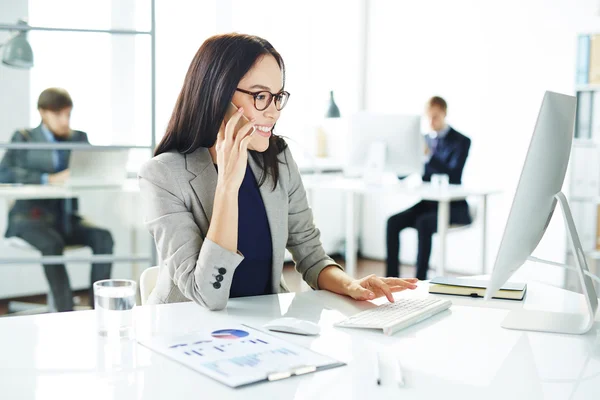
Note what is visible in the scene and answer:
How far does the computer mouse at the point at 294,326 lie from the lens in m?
1.38

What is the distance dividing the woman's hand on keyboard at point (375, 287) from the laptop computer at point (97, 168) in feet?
6.35

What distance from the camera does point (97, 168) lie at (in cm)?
338

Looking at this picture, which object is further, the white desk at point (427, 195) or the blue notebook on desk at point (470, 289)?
the white desk at point (427, 195)

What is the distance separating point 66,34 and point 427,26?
11.2ft

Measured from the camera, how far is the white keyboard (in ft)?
4.75

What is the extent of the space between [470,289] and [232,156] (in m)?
0.67

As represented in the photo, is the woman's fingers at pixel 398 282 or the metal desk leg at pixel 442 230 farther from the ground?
the woman's fingers at pixel 398 282

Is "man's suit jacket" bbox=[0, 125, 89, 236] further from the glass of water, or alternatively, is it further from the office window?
the office window

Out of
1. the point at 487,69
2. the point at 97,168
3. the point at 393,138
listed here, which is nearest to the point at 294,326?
the point at 97,168

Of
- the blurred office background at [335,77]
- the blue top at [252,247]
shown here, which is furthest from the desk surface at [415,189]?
the blue top at [252,247]

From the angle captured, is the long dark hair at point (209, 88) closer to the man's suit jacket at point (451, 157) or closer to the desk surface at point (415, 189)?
the desk surface at point (415, 189)

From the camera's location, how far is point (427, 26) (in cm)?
589

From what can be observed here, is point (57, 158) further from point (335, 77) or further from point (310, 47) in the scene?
point (335, 77)

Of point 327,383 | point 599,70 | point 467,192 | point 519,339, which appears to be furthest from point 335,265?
point 599,70
